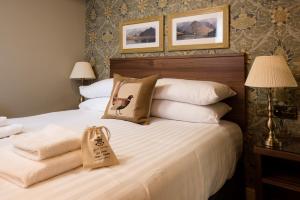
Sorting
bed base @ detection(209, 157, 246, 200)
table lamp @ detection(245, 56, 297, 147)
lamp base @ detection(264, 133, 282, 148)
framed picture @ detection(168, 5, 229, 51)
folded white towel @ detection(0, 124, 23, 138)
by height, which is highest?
framed picture @ detection(168, 5, 229, 51)

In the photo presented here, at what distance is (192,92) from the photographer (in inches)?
77.9

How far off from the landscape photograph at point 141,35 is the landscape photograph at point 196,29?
13.1 inches

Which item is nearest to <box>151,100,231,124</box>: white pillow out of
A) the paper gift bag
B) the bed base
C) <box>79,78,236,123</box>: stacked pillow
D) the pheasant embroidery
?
<box>79,78,236,123</box>: stacked pillow

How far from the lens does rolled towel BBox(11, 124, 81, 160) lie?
3.34 ft

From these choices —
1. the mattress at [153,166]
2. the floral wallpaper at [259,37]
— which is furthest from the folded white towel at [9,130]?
the floral wallpaper at [259,37]

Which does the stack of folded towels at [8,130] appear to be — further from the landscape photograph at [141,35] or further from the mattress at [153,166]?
the landscape photograph at [141,35]

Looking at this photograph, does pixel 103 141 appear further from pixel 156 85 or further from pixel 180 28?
pixel 180 28

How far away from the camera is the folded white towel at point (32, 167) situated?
911mm

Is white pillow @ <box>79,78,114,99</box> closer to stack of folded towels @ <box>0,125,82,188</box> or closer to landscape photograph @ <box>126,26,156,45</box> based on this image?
landscape photograph @ <box>126,26,156,45</box>

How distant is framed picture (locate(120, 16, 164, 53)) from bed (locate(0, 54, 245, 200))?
0.21 meters

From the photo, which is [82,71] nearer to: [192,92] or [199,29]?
[199,29]

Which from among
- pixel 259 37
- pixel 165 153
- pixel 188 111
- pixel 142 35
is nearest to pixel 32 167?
pixel 165 153

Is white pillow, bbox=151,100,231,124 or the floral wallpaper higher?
the floral wallpaper

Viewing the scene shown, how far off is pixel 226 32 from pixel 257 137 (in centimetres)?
98
